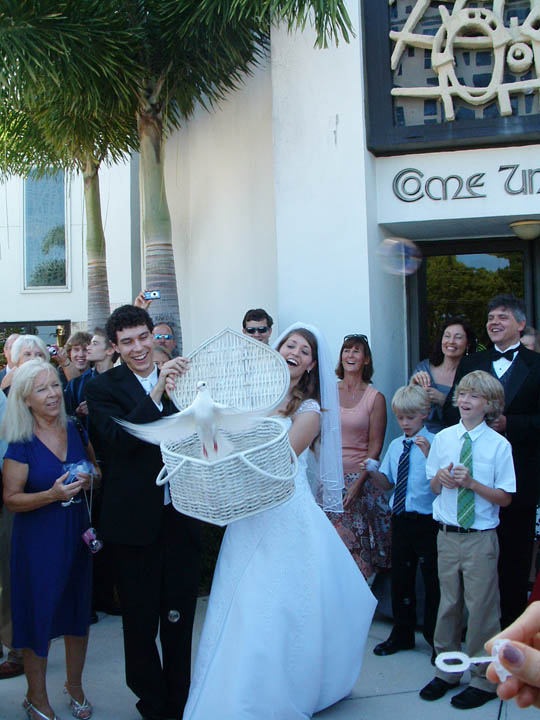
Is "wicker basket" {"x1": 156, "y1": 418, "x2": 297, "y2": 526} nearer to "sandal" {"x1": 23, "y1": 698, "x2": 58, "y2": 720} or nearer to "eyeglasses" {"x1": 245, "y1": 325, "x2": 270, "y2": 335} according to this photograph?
"sandal" {"x1": 23, "y1": 698, "x2": 58, "y2": 720}

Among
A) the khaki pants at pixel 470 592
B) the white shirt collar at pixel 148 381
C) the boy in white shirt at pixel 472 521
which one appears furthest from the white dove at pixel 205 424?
the khaki pants at pixel 470 592

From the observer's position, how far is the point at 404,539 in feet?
15.8

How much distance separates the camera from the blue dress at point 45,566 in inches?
152

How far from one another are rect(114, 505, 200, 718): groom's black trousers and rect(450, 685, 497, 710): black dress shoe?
4.69ft

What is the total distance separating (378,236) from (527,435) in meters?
2.88

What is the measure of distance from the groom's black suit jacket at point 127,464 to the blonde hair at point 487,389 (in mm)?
1678

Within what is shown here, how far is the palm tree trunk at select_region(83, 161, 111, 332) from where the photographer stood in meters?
10.2

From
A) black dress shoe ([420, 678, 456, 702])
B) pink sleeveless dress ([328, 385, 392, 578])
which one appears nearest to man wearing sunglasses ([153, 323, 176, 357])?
pink sleeveless dress ([328, 385, 392, 578])

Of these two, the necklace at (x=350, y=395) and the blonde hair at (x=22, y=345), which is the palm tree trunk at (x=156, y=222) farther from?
the blonde hair at (x=22, y=345)

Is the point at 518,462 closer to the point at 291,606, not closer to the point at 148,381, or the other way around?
the point at 291,606

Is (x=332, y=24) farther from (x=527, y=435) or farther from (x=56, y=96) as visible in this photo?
(x=527, y=435)

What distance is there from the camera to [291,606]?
3.59 meters

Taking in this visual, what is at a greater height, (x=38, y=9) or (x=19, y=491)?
(x=38, y=9)

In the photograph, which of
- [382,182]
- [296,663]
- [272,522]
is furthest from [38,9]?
[296,663]
